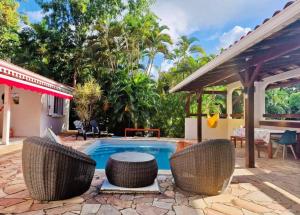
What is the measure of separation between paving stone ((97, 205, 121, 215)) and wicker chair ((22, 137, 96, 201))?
78 cm

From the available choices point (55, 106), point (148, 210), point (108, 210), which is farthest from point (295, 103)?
point (108, 210)

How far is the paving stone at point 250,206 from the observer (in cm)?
454

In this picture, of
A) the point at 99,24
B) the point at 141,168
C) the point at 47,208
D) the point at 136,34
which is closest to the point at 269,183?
the point at 141,168

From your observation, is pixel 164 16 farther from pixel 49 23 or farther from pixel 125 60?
pixel 49 23

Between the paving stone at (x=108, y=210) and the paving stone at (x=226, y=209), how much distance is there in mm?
1763

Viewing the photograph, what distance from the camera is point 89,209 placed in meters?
4.45

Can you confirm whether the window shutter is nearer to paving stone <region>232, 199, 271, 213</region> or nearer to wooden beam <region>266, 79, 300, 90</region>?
wooden beam <region>266, 79, 300, 90</region>

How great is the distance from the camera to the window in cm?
1695

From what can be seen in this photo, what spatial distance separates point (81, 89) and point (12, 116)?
4755mm

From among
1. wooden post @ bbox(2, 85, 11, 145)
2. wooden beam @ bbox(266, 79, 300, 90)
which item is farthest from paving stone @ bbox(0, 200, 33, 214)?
wooden beam @ bbox(266, 79, 300, 90)

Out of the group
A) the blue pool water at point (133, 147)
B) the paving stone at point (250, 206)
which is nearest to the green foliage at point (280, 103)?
the blue pool water at point (133, 147)

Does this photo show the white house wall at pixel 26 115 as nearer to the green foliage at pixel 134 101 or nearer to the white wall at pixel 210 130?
the green foliage at pixel 134 101

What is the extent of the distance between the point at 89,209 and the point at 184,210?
65.1 inches

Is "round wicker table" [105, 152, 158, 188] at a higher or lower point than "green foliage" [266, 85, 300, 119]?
lower
